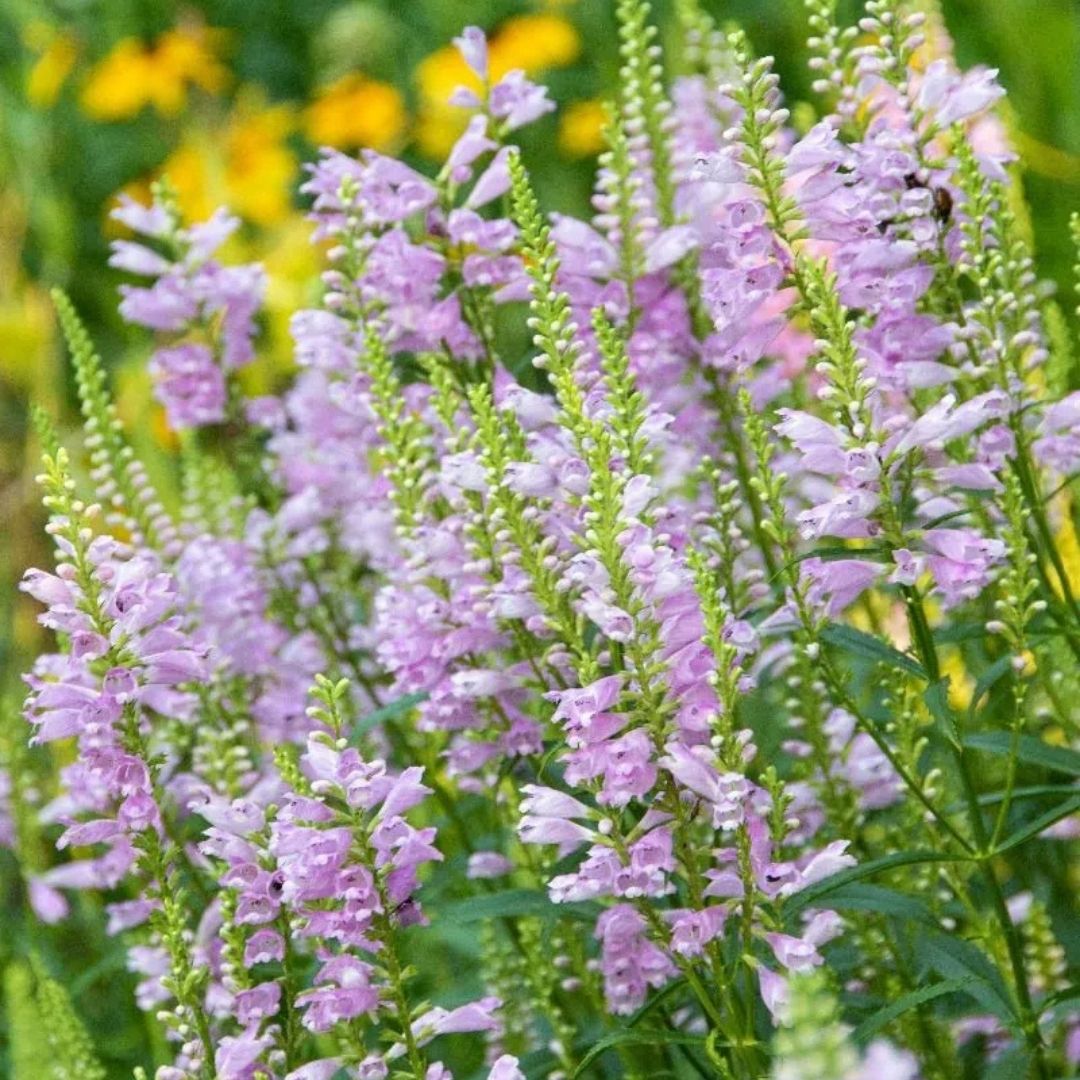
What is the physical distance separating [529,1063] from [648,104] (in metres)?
2.04

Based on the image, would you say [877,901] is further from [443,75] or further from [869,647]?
[443,75]

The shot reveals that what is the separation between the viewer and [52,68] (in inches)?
480

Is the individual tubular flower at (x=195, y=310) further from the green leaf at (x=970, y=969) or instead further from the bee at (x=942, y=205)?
the green leaf at (x=970, y=969)

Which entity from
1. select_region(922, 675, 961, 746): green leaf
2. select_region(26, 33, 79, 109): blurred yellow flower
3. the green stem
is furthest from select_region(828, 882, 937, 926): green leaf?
select_region(26, 33, 79, 109): blurred yellow flower

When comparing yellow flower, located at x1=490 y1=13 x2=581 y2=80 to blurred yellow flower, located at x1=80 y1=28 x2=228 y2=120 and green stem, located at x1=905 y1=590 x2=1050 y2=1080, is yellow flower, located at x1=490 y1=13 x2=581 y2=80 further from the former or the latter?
green stem, located at x1=905 y1=590 x2=1050 y2=1080

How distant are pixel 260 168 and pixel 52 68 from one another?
1.69 m

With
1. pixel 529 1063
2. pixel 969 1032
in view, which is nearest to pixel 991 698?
pixel 969 1032

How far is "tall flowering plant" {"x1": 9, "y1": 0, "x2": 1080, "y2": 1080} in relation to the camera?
2.99m

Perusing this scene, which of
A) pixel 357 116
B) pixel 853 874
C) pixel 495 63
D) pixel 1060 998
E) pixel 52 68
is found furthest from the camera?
pixel 52 68

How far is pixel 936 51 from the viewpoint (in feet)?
16.9

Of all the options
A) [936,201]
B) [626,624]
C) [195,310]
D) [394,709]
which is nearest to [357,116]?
[195,310]

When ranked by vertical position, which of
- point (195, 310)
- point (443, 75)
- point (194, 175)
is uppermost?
point (194, 175)

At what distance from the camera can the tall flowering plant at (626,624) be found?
299 cm

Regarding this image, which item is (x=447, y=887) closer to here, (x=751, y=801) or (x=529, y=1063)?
(x=529, y=1063)
